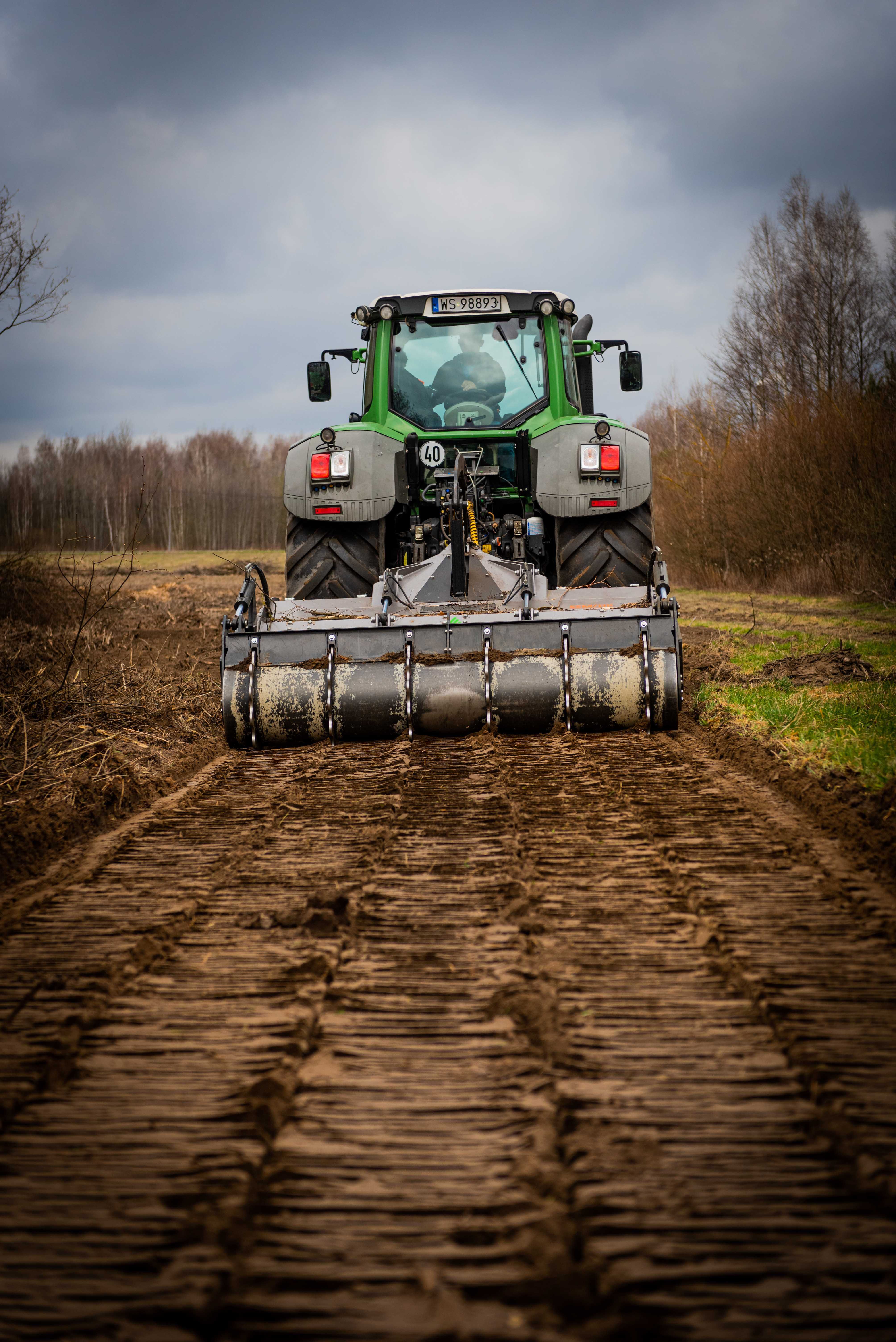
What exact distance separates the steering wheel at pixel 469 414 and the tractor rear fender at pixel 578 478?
542mm

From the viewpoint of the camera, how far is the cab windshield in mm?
6512

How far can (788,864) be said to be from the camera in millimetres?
3078

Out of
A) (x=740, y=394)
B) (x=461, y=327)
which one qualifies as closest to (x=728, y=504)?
(x=740, y=394)

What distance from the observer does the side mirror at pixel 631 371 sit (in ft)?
22.2

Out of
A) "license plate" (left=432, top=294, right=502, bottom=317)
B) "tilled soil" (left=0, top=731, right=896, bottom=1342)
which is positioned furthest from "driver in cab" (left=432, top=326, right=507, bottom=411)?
"tilled soil" (left=0, top=731, right=896, bottom=1342)

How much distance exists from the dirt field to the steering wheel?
12.1 ft

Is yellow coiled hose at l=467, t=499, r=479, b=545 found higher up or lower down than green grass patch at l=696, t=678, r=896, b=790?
higher up

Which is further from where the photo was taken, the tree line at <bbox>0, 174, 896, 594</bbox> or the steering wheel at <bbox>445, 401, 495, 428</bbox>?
the tree line at <bbox>0, 174, 896, 594</bbox>

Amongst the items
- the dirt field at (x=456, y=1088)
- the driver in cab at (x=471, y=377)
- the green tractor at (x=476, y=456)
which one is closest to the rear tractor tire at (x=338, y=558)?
the green tractor at (x=476, y=456)

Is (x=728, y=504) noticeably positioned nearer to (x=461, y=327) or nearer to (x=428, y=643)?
(x=461, y=327)

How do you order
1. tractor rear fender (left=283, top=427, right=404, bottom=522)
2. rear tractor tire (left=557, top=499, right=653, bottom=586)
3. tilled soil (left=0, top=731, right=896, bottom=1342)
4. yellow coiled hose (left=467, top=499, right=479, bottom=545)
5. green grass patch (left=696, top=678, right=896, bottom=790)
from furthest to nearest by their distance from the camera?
rear tractor tire (left=557, top=499, right=653, bottom=586), tractor rear fender (left=283, top=427, right=404, bottom=522), yellow coiled hose (left=467, top=499, right=479, bottom=545), green grass patch (left=696, top=678, right=896, bottom=790), tilled soil (left=0, top=731, right=896, bottom=1342)

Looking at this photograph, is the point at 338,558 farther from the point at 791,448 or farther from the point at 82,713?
the point at 791,448

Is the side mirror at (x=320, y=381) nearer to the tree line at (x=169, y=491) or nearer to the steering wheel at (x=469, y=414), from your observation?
the steering wheel at (x=469, y=414)

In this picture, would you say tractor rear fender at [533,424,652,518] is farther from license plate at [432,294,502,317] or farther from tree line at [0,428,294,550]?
tree line at [0,428,294,550]
